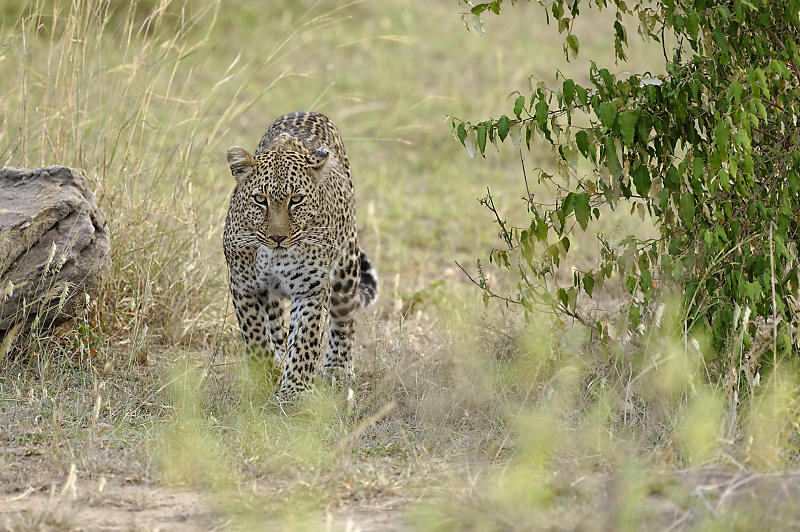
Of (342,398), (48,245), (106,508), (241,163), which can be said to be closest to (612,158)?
(342,398)

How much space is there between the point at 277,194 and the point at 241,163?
29cm

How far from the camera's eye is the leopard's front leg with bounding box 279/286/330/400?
5859mm

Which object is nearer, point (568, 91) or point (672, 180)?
point (568, 91)

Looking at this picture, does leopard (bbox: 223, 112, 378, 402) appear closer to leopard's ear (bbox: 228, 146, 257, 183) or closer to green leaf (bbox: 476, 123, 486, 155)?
leopard's ear (bbox: 228, 146, 257, 183)

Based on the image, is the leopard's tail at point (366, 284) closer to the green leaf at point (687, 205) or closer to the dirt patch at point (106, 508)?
the green leaf at point (687, 205)

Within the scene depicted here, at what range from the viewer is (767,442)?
4191 millimetres

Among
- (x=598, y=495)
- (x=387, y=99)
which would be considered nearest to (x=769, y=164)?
(x=598, y=495)

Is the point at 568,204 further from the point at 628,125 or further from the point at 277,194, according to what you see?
the point at 277,194

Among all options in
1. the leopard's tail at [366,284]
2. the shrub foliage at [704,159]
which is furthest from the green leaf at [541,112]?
the leopard's tail at [366,284]

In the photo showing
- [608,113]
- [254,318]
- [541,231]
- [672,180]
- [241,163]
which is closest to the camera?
[608,113]

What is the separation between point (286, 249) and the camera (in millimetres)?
5750

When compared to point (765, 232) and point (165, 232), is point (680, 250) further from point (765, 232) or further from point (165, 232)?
point (165, 232)

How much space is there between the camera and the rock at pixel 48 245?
5.61 metres

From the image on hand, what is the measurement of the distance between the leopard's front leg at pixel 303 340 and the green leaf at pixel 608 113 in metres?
1.86
